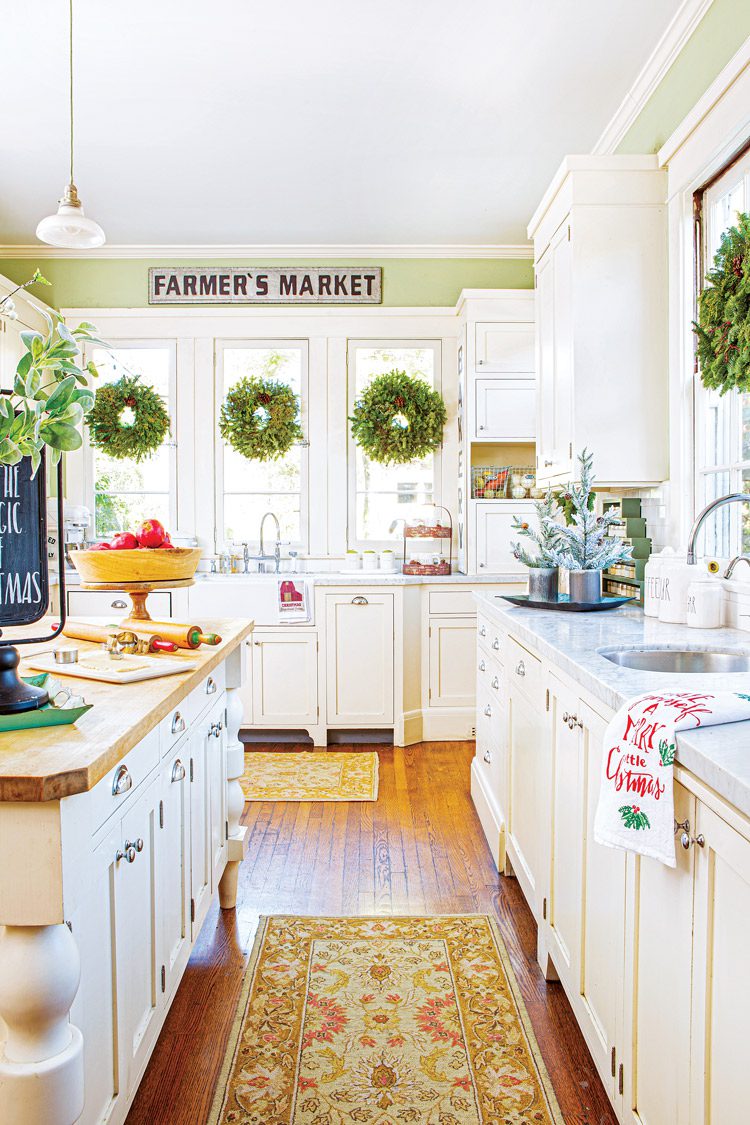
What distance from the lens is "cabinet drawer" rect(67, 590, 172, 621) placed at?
4.39m

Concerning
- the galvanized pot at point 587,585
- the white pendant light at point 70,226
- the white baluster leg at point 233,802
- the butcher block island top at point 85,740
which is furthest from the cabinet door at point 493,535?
the butcher block island top at point 85,740

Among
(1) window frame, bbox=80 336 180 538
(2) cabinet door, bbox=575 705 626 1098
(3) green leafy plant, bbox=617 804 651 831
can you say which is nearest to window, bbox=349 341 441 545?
(1) window frame, bbox=80 336 180 538

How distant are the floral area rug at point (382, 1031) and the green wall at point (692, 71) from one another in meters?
2.82

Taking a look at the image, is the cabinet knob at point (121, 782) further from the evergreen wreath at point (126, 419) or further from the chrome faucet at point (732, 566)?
the evergreen wreath at point (126, 419)

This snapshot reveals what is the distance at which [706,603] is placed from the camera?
2.29 m

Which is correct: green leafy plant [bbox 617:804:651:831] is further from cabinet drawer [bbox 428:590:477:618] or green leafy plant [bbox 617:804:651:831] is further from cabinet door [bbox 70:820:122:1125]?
cabinet drawer [bbox 428:590:477:618]

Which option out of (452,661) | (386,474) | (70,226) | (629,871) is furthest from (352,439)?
(629,871)

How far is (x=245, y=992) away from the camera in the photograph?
2094 millimetres

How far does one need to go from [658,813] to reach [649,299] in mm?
2264

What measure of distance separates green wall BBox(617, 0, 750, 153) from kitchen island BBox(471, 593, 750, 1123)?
5.88 feet

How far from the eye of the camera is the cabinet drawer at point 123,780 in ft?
4.00

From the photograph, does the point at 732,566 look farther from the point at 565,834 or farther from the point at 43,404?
the point at 43,404

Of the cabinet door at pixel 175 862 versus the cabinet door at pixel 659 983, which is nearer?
the cabinet door at pixel 659 983

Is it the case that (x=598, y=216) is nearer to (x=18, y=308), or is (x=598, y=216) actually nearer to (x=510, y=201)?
(x=510, y=201)
